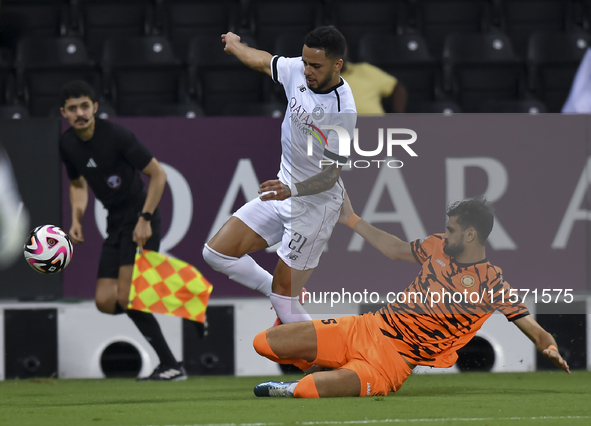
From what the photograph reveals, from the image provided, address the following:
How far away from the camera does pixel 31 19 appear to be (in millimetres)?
8758

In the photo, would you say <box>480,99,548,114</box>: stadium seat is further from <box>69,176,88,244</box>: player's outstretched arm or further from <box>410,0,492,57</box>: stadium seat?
<box>69,176,88,244</box>: player's outstretched arm

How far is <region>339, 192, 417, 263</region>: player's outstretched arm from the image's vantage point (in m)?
5.40

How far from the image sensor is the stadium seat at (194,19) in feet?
28.6

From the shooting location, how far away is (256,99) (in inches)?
320

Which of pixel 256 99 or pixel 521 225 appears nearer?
pixel 521 225

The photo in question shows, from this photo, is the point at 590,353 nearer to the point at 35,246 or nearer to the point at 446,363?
the point at 446,363

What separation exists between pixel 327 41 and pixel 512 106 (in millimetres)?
3095

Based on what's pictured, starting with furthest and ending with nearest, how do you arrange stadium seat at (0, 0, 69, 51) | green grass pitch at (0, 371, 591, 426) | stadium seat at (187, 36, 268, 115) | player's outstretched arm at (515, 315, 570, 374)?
stadium seat at (0, 0, 69, 51) → stadium seat at (187, 36, 268, 115) → player's outstretched arm at (515, 315, 570, 374) → green grass pitch at (0, 371, 591, 426)

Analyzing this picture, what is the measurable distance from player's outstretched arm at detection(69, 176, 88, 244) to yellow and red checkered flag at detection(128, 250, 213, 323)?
432 mm

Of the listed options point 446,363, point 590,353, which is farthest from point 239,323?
point 590,353

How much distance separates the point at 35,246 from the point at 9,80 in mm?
3097

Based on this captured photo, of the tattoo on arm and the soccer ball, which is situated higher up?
the tattoo on arm

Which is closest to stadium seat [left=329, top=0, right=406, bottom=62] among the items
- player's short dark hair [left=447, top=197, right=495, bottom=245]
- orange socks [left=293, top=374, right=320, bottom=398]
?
player's short dark hair [left=447, top=197, right=495, bottom=245]

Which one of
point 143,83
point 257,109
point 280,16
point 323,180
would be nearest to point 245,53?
point 323,180
